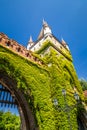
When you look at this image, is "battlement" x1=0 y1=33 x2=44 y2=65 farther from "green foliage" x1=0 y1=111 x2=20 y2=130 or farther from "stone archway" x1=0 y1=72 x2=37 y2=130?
"green foliage" x1=0 y1=111 x2=20 y2=130

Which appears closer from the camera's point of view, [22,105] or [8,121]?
[22,105]

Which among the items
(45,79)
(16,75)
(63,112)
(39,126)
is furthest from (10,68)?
(63,112)

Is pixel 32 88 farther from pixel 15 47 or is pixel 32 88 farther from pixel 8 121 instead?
pixel 8 121

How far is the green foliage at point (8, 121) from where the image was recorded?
96.2 feet

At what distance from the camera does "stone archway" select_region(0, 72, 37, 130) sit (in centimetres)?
1057

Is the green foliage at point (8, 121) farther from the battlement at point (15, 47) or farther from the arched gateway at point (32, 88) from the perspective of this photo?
the battlement at point (15, 47)

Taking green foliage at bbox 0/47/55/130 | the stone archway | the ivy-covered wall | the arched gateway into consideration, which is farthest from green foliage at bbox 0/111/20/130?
green foliage at bbox 0/47/55/130

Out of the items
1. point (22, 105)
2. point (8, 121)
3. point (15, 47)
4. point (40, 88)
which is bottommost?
point (22, 105)

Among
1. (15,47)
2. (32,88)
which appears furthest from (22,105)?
(15,47)

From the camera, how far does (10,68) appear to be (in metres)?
10.3

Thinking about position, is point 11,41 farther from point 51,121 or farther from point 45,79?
point 51,121

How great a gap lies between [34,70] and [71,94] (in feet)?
12.7

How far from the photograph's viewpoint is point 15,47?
11984 mm

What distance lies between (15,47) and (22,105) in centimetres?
413
